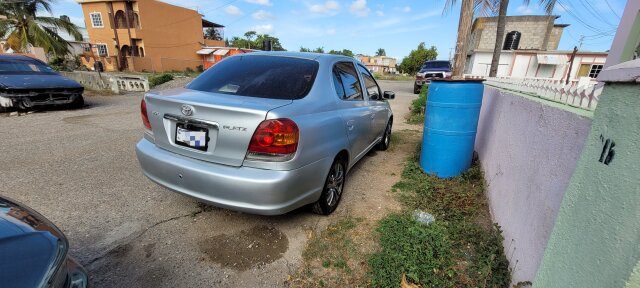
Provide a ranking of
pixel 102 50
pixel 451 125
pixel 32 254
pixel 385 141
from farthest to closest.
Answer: pixel 102 50
pixel 385 141
pixel 451 125
pixel 32 254

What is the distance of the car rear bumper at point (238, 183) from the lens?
2.05 meters

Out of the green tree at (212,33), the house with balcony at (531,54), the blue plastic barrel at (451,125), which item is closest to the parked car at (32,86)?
the blue plastic barrel at (451,125)

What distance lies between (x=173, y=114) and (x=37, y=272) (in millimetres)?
1344

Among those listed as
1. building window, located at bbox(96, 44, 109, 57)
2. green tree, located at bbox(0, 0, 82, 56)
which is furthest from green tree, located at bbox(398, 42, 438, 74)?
green tree, located at bbox(0, 0, 82, 56)

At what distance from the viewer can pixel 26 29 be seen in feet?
58.7

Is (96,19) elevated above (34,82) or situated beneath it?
elevated above

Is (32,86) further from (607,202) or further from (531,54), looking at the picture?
(531,54)

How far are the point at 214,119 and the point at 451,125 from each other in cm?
272

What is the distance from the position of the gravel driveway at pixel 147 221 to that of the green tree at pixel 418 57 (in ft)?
178

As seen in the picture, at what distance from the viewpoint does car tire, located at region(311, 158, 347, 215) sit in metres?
2.71

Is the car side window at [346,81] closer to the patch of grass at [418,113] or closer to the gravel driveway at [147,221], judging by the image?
the gravel driveway at [147,221]

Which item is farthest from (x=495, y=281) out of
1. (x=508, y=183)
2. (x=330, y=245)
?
(x=330, y=245)

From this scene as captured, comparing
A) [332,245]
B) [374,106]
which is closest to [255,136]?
[332,245]

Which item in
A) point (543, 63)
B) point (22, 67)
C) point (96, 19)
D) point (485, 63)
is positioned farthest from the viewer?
point (96, 19)
